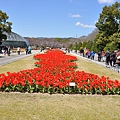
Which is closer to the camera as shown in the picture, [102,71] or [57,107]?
[57,107]

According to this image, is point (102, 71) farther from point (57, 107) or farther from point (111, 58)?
point (57, 107)

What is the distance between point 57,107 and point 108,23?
48.4 meters

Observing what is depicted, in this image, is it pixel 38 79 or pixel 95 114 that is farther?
pixel 38 79

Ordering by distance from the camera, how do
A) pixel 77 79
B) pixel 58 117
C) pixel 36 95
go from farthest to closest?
pixel 77 79 → pixel 36 95 → pixel 58 117

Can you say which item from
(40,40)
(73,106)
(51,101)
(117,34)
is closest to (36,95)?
(51,101)

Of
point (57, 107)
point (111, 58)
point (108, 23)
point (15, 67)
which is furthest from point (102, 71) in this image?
point (108, 23)

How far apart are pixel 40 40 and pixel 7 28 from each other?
112m

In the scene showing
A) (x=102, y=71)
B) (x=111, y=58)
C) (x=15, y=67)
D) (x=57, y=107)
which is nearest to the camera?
(x=57, y=107)

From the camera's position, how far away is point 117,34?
161 feet

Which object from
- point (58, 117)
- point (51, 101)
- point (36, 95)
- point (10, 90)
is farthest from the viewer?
point (10, 90)

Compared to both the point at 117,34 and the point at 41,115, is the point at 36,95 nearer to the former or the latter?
the point at 41,115

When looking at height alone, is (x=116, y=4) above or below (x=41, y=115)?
above

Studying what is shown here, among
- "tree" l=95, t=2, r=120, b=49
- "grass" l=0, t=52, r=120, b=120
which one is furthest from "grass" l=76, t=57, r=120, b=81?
"tree" l=95, t=2, r=120, b=49

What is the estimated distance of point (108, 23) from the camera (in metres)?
Result: 53.7
